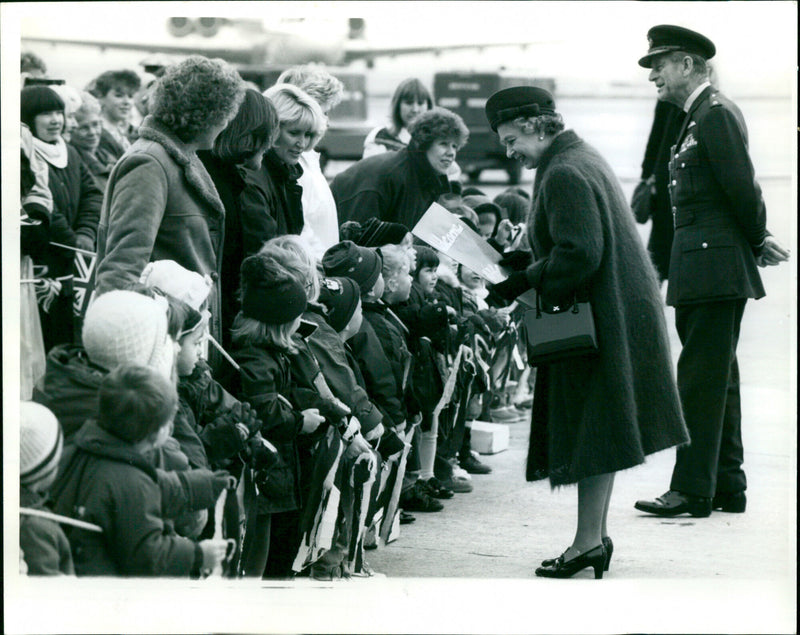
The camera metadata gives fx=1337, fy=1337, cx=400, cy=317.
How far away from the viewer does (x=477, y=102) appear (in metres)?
7.35

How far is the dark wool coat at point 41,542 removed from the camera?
11.7 ft

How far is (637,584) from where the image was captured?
4.48 metres

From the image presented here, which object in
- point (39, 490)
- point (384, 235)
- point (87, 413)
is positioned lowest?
point (39, 490)

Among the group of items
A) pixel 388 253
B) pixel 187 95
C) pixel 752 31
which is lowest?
pixel 388 253

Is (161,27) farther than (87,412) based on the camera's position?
Yes

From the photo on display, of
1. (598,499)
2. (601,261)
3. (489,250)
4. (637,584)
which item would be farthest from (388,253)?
(637,584)

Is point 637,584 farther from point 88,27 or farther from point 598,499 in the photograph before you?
point 88,27

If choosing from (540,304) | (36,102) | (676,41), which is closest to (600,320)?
(540,304)

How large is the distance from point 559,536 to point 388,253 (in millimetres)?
1259

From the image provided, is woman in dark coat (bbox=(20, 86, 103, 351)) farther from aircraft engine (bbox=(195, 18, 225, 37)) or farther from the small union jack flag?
aircraft engine (bbox=(195, 18, 225, 37))

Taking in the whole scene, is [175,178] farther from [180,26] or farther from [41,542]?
[41,542]

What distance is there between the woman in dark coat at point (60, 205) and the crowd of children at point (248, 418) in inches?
7.2

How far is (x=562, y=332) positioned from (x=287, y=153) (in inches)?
46.0

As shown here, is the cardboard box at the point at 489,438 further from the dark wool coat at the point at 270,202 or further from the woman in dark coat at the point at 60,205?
the woman in dark coat at the point at 60,205
